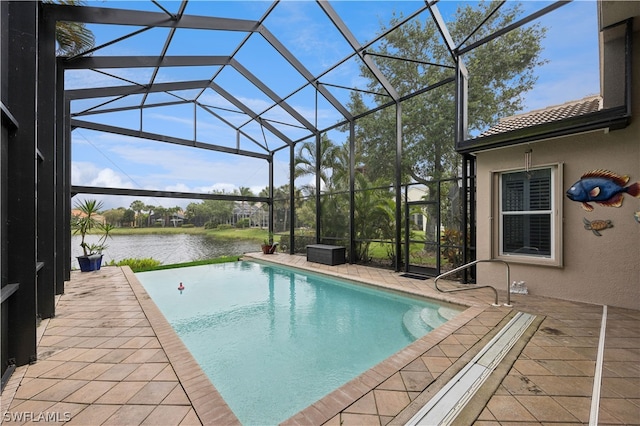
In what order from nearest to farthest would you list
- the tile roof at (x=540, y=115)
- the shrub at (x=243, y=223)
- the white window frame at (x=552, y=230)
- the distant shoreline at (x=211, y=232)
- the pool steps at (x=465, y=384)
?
1. the pool steps at (x=465, y=384)
2. the white window frame at (x=552, y=230)
3. the tile roof at (x=540, y=115)
4. the distant shoreline at (x=211, y=232)
5. the shrub at (x=243, y=223)

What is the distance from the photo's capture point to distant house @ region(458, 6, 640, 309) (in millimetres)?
3920

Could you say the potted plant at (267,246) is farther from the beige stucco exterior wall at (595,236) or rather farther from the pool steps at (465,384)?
the pool steps at (465,384)

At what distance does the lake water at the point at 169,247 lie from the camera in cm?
851

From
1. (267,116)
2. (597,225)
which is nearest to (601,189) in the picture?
(597,225)

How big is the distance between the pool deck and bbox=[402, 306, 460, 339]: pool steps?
52cm

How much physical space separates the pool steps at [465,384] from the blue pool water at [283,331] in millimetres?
1016

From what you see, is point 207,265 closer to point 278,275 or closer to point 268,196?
point 278,275

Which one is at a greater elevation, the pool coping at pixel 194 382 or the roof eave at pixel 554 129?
the roof eave at pixel 554 129

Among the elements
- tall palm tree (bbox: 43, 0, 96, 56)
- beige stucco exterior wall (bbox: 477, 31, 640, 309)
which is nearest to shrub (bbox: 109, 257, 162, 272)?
tall palm tree (bbox: 43, 0, 96, 56)

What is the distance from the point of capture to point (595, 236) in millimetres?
4242

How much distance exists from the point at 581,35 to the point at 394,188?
15.1 ft

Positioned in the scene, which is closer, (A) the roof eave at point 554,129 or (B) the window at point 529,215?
(A) the roof eave at point 554,129

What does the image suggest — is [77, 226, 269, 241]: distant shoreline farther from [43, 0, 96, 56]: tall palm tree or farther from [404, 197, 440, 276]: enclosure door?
[404, 197, 440, 276]: enclosure door

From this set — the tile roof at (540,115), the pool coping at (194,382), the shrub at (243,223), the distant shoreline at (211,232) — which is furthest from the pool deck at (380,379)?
the shrub at (243,223)
